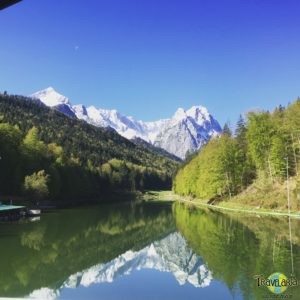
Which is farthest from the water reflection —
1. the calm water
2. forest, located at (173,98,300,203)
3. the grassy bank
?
forest, located at (173,98,300,203)

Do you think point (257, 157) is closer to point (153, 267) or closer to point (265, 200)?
point (265, 200)

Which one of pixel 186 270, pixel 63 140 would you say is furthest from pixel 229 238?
pixel 63 140

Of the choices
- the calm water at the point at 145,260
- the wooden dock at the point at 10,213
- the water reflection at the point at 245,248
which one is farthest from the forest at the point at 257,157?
the wooden dock at the point at 10,213

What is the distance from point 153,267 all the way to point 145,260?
100 inches

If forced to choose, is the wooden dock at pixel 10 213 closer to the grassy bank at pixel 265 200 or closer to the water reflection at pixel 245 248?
the water reflection at pixel 245 248

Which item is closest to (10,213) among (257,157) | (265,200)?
(265,200)

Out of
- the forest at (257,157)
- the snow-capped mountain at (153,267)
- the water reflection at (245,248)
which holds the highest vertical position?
the forest at (257,157)

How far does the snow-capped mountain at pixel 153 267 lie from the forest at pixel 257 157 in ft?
101

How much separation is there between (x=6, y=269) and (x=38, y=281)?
9.36 ft

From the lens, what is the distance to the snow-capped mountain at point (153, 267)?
65.4 feet

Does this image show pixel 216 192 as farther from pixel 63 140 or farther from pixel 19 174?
pixel 63 140

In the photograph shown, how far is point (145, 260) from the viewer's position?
88.9 feet

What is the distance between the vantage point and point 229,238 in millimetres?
33312

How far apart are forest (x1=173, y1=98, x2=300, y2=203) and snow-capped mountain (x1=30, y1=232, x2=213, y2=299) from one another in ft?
101
